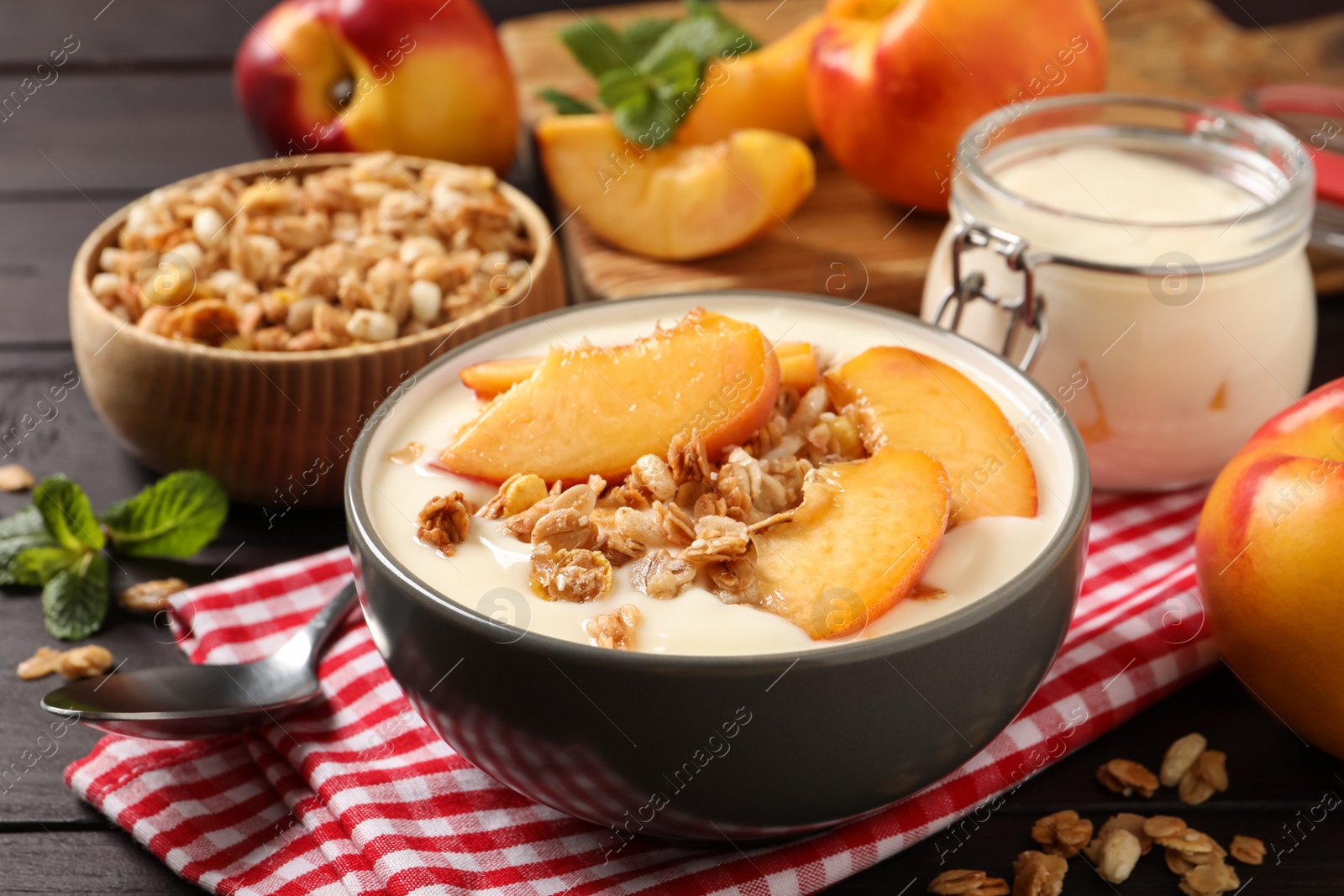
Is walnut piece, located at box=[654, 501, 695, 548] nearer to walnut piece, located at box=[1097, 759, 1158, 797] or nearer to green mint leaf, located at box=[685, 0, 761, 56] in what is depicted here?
walnut piece, located at box=[1097, 759, 1158, 797]

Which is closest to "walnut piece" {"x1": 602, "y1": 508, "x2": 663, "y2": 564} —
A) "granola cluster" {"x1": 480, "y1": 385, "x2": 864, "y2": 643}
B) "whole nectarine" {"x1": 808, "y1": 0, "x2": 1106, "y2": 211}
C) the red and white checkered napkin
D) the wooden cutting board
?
"granola cluster" {"x1": 480, "y1": 385, "x2": 864, "y2": 643}

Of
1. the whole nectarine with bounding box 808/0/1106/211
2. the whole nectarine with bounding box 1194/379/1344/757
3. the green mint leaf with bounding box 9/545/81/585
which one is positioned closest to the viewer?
the whole nectarine with bounding box 1194/379/1344/757

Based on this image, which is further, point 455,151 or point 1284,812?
point 455,151

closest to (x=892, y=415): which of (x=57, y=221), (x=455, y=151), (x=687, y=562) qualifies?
(x=687, y=562)

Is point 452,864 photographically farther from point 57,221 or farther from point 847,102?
point 57,221

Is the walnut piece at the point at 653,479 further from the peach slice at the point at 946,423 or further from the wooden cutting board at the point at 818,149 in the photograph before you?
the wooden cutting board at the point at 818,149

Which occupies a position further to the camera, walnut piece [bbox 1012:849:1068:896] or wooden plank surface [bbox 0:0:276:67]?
wooden plank surface [bbox 0:0:276:67]
